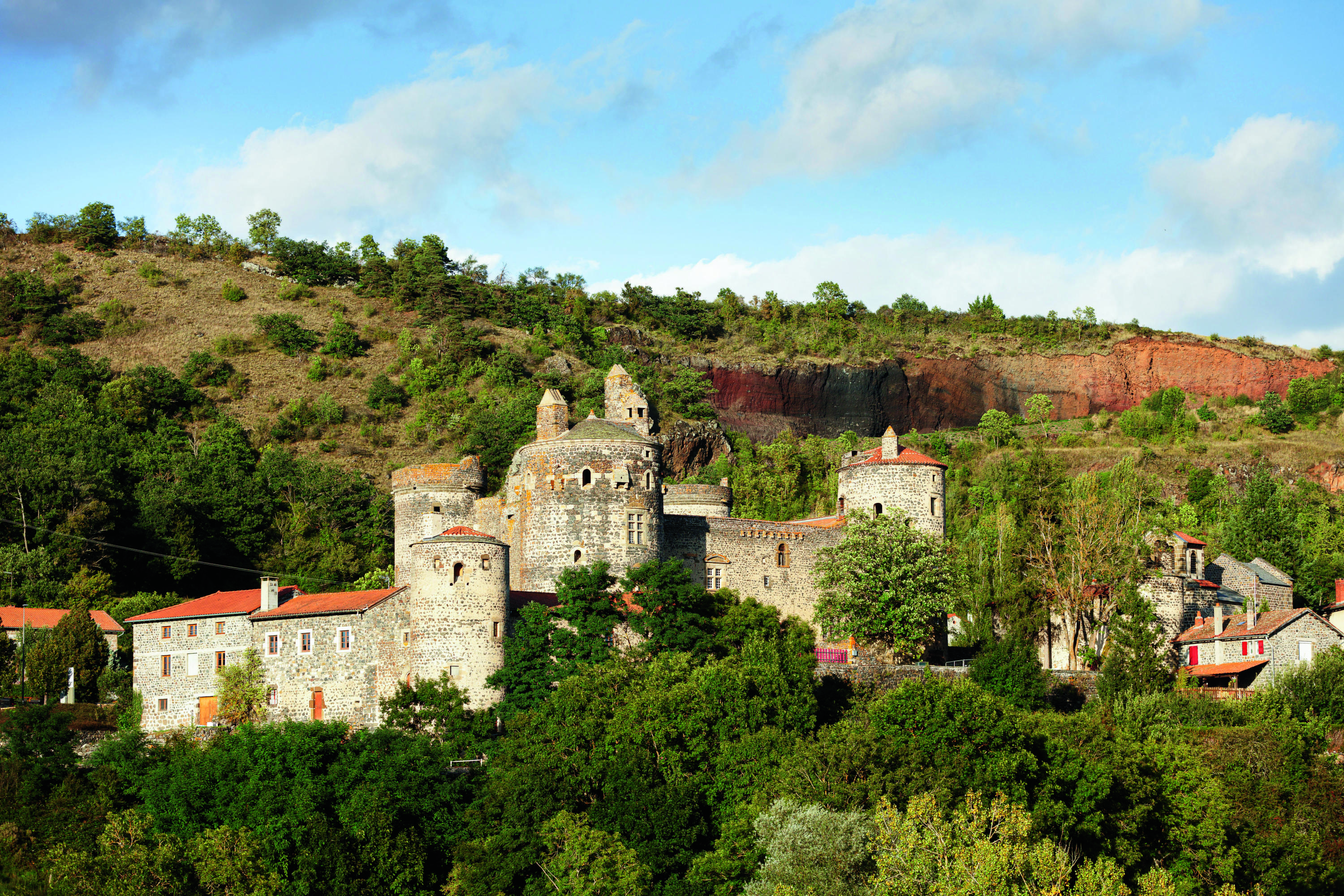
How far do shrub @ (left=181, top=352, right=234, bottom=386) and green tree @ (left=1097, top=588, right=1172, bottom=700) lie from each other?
74219 millimetres

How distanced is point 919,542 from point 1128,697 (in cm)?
1013

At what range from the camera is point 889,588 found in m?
57.5

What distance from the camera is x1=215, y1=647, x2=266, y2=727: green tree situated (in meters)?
51.1

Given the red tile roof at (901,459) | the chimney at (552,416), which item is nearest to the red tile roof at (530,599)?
the chimney at (552,416)

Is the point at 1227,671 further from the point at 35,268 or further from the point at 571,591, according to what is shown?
the point at 35,268

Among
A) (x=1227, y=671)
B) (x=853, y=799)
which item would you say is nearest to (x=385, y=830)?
(x=853, y=799)

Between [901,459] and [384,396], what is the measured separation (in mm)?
55462

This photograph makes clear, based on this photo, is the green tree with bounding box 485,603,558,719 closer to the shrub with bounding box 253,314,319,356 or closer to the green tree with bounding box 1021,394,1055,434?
the shrub with bounding box 253,314,319,356

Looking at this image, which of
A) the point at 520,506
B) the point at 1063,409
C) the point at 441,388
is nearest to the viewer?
the point at 520,506

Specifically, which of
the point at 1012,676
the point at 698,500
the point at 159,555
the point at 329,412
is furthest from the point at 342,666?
the point at 329,412

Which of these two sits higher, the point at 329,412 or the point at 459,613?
the point at 329,412

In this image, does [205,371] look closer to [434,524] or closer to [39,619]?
[39,619]

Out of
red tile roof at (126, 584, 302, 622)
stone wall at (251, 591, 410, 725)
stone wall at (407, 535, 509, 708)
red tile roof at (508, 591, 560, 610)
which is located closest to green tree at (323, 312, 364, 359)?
red tile roof at (126, 584, 302, 622)

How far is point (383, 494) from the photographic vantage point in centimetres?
8800
